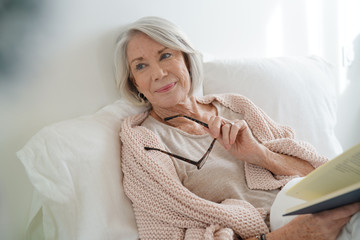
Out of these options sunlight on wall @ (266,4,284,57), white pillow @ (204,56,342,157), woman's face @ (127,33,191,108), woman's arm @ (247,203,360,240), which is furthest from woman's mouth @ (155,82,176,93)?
sunlight on wall @ (266,4,284,57)

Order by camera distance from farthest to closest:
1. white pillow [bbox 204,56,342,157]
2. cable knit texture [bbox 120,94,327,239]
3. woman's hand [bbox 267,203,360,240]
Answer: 1. white pillow [bbox 204,56,342,157]
2. cable knit texture [bbox 120,94,327,239]
3. woman's hand [bbox 267,203,360,240]

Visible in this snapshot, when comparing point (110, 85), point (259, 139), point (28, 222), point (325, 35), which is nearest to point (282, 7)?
point (325, 35)

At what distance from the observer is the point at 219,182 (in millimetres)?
1090

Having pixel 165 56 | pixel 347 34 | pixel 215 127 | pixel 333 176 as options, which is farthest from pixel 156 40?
pixel 347 34

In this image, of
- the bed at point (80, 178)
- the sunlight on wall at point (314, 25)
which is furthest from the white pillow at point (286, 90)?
the sunlight on wall at point (314, 25)

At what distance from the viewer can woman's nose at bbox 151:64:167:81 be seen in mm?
1144

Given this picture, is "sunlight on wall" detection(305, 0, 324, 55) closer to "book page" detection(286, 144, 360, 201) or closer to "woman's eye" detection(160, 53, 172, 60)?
"woman's eye" detection(160, 53, 172, 60)

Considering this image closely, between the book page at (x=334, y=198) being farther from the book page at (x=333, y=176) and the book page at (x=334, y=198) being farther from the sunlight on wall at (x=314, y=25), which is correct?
the sunlight on wall at (x=314, y=25)

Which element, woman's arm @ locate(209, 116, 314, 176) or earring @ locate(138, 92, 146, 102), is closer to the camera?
woman's arm @ locate(209, 116, 314, 176)

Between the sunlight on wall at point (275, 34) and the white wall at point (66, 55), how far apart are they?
0.15m

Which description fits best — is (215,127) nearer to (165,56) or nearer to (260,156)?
(260,156)

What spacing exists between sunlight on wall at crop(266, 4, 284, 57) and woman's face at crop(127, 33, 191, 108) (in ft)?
2.71

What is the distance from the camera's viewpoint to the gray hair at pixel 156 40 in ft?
3.81

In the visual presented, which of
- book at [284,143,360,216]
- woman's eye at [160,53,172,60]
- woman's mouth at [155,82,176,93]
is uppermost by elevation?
woman's eye at [160,53,172,60]
